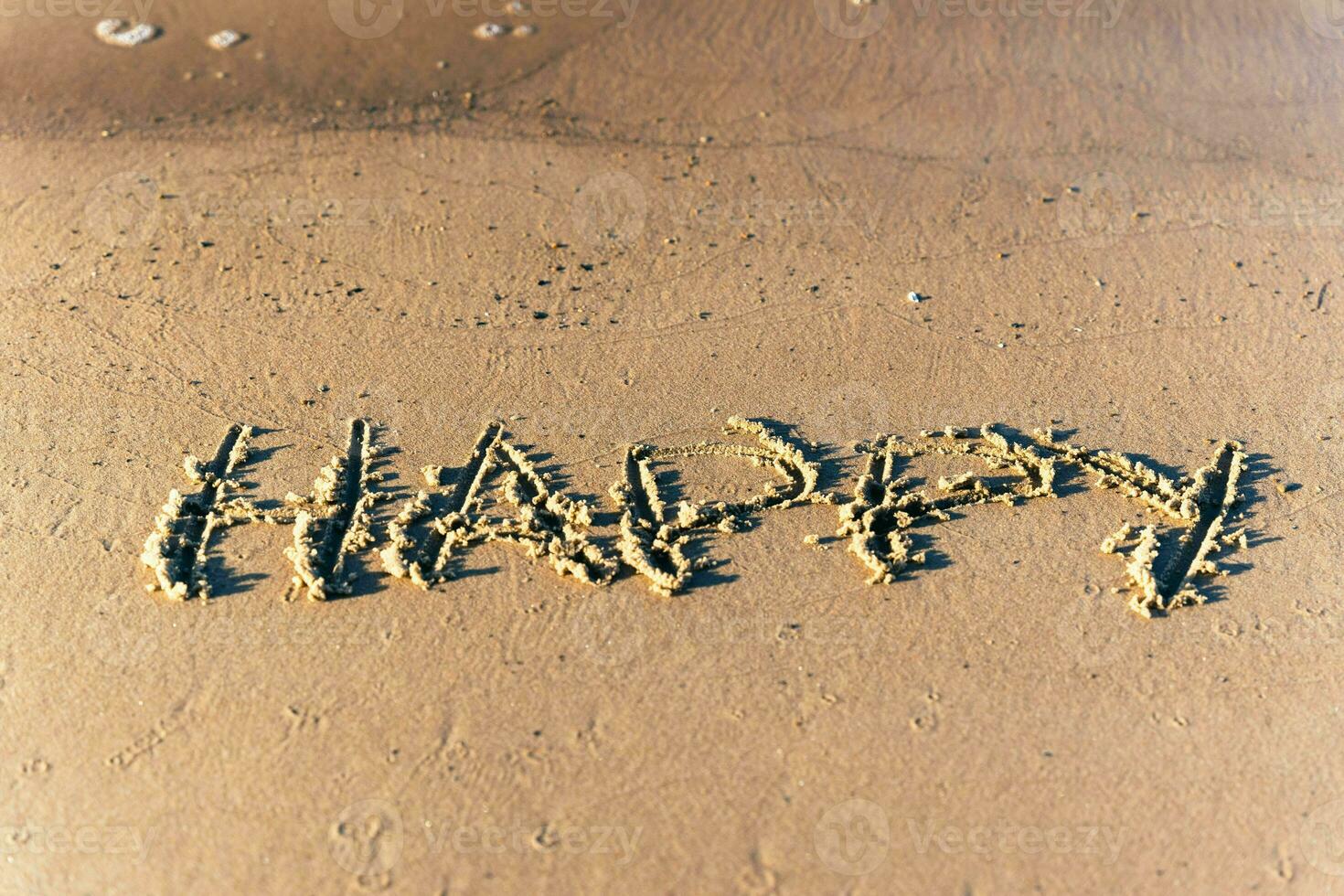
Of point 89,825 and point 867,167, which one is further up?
point 867,167

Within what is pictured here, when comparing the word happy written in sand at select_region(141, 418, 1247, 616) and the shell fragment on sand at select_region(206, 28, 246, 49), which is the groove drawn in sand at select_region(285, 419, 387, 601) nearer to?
the word happy written in sand at select_region(141, 418, 1247, 616)

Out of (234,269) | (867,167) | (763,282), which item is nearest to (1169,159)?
(867,167)

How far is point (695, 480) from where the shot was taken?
5.16m

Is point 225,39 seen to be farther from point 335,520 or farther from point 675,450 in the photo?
point 675,450

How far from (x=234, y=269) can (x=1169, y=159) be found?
6.09m

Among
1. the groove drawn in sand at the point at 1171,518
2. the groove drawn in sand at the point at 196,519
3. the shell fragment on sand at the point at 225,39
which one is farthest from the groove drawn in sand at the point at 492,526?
the shell fragment on sand at the point at 225,39

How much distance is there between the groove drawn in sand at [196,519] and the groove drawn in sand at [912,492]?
2796 mm

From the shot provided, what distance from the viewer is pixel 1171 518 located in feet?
16.5

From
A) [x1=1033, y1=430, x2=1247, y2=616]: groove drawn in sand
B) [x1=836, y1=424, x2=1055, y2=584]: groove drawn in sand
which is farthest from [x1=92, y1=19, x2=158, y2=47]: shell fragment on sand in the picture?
[x1=1033, y1=430, x2=1247, y2=616]: groove drawn in sand

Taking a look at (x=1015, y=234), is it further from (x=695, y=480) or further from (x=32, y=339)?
(x=32, y=339)

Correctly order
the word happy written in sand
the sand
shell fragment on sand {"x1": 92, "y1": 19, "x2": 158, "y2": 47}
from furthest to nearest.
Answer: shell fragment on sand {"x1": 92, "y1": 19, "x2": 158, "y2": 47}, the word happy written in sand, the sand

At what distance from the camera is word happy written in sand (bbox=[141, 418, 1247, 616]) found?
185 inches

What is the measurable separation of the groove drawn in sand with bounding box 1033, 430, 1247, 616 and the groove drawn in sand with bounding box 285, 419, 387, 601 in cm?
336

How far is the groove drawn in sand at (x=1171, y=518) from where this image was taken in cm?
472
